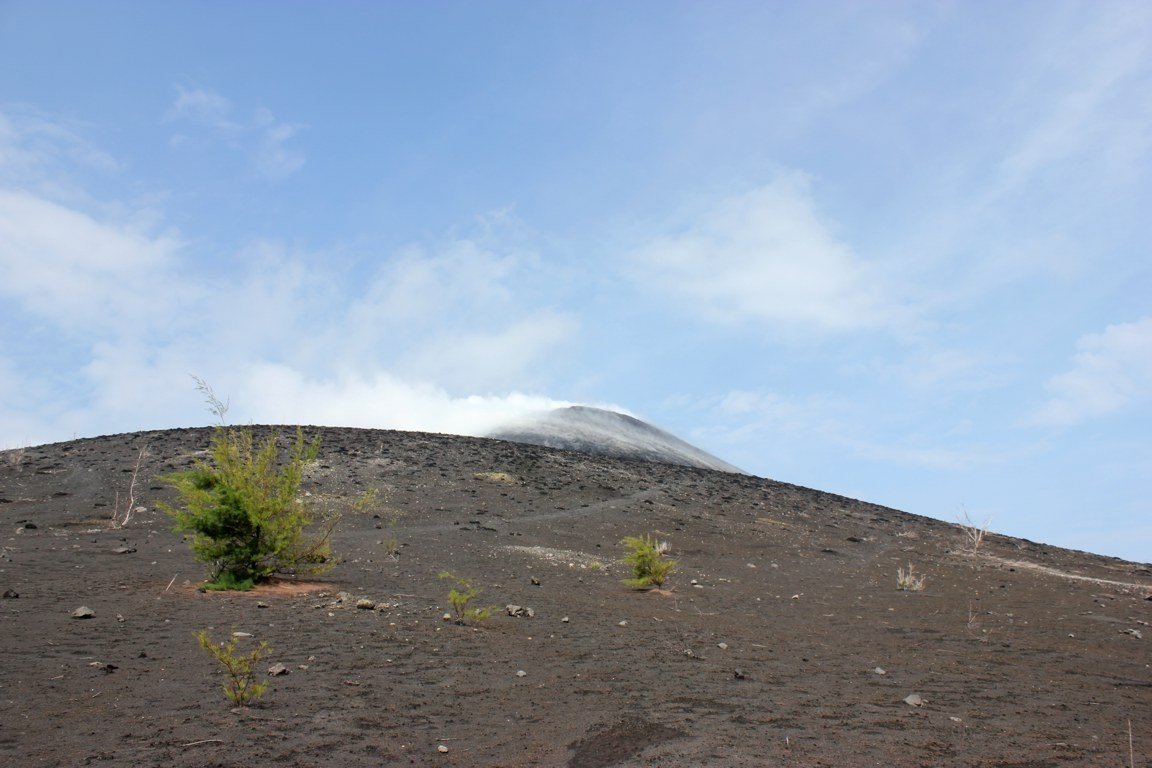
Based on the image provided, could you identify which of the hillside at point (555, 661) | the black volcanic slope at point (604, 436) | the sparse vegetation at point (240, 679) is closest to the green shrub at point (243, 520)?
the hillside at point (555, 661)

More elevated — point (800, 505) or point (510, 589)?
point (800, 505)

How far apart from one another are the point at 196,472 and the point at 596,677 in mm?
6977

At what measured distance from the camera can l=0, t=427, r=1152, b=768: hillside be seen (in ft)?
15.5

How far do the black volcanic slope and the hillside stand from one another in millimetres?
24913

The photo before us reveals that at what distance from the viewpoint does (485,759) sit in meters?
4.58

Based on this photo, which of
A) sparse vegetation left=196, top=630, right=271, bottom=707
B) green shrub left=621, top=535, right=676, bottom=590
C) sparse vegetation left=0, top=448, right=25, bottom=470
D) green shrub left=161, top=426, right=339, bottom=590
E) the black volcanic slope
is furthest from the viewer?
the black volcanic slope

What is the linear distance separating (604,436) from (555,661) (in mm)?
40732

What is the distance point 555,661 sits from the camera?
22.8 feet

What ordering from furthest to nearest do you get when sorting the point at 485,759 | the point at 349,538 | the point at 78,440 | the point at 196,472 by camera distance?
1. the point at 78,440
2. the point at 349,538
3. the point at 196,472
4. the point at 485,759

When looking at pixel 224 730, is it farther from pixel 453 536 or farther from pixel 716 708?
pixel 453 536

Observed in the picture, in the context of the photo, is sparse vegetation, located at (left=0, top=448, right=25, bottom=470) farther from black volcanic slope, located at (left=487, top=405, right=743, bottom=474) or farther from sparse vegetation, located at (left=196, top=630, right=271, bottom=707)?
black volcanic slope, located at (left=487, top=405, right=743, bottom=474)

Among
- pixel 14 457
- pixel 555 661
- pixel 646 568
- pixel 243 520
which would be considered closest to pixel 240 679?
pixel 555 661

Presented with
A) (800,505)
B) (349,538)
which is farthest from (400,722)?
(800,505)

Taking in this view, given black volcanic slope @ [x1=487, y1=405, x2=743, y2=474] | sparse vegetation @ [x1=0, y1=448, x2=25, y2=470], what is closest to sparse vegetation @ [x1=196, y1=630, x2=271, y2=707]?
sparse vegetation @ [x1=0, y1=448, x2=25, y2=470]
